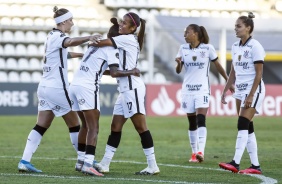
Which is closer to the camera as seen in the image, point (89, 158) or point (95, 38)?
point (95, 38)

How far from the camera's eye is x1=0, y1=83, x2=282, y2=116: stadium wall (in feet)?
94.8

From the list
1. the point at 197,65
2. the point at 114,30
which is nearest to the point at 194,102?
the point at 197,65

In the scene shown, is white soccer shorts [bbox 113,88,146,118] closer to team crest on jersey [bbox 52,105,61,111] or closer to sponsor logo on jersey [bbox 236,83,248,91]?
team crest on jersey [bbox 52,105,61,111]

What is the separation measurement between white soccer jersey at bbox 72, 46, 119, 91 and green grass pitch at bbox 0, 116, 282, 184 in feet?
4.03

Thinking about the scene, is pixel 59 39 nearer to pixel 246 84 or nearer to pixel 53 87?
pixel 53 87

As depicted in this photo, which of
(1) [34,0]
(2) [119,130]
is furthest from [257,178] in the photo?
(1) [34,0]

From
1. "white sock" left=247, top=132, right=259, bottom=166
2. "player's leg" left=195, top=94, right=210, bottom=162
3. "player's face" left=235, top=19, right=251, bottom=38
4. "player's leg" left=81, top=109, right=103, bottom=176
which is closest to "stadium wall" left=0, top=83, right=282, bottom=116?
"player's leg" left=195, top=94, right=210, bottom=162

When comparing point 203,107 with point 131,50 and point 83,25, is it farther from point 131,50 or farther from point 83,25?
point 83,25

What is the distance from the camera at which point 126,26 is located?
1087cm

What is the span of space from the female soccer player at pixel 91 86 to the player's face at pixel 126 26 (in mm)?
302

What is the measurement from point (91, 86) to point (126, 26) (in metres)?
0.92

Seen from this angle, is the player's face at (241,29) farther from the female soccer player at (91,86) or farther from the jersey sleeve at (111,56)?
the jersey sleeve at (111,56)

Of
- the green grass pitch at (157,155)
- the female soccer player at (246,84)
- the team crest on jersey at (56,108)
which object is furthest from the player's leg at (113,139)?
the female soccer player at (246,84)

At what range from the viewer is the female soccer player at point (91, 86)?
1075 centimetres
